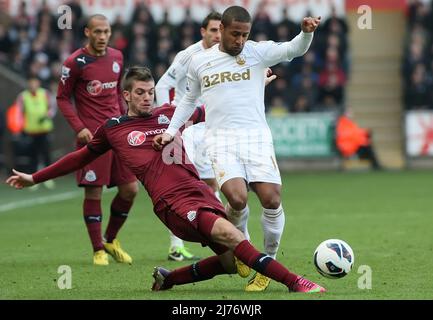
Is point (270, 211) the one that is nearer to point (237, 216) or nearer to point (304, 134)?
point (237, 216)

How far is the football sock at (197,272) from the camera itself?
8102 millimetres

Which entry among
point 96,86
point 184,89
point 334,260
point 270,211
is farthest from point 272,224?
point 96,86

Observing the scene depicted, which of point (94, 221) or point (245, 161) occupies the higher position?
point (245, 161)

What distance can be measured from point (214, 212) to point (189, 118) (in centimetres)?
114

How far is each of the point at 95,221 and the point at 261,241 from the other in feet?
6.68

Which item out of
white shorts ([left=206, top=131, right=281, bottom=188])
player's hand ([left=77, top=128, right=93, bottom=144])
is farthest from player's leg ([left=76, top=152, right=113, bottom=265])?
white shorts ([left=206, top=131, right=281, bottom=188])

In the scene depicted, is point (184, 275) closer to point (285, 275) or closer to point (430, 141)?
point (285, 275)

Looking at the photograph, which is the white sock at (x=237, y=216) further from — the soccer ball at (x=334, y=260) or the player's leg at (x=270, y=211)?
the soccer ball at (x=334, y=260)

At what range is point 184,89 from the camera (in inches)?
423

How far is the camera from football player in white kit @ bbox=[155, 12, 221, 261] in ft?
34.2

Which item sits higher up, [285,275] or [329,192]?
[285,275]

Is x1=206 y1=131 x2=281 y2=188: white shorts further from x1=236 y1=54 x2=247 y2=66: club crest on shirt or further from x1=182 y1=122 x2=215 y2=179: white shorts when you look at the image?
x1=182 y1=122 x2=215 y2=179: white shorts

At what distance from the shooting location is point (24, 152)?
75.9ft
